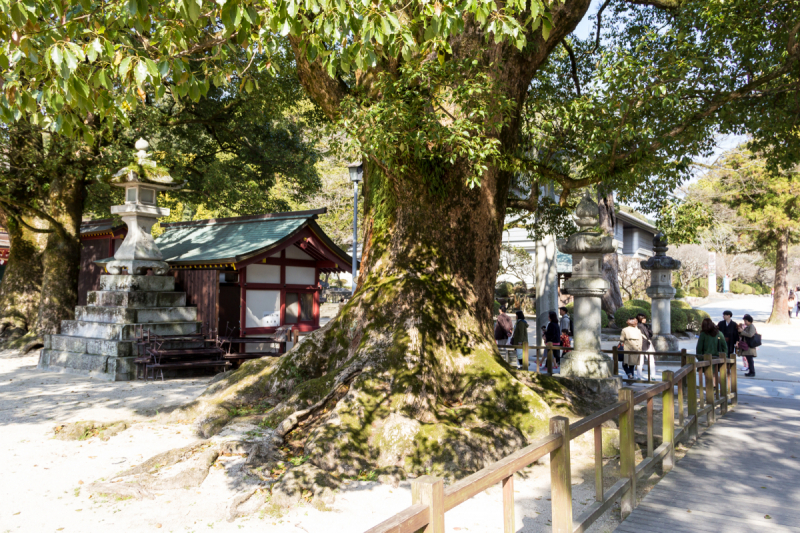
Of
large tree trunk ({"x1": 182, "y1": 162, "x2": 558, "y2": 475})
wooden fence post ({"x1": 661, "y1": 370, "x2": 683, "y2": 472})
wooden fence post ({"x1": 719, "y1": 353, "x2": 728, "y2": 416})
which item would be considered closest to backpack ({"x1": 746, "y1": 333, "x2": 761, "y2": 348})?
wooden fence post ({"x1": 719, "y1": 353, "x2": 728, "y2": 416})

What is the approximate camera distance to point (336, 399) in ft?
25.0

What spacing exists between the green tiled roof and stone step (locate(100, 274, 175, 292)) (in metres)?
1.13

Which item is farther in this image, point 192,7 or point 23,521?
point 23,521

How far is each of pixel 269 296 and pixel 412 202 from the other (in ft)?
31.1

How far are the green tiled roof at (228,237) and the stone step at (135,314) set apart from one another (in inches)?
60.7

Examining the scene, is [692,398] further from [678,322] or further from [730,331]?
[678,322]

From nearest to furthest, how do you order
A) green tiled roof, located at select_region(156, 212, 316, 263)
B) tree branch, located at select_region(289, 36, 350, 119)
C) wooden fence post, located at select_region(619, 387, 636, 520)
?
wooden fence post, located at select_region(619, 387, 636, 520)
tree branch, located at select_region(289, 36, 350, 119)
green tiled roof, located at select_region(156, 212, 316, 263)

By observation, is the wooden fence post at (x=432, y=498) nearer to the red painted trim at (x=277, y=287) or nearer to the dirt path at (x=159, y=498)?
the dirt path at (x=159, y=498)

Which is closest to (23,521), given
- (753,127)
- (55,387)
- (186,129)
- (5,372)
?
(55,387)

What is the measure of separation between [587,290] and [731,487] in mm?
5798

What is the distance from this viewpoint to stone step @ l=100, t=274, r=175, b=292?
1448 centimetres

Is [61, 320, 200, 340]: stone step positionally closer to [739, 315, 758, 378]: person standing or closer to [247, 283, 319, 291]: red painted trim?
[247, 283, 319, 291]: red painted trim

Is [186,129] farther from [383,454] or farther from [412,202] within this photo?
[383,454]

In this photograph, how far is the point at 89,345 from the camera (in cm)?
1417
